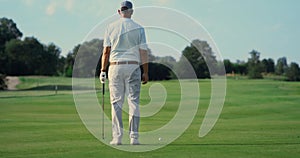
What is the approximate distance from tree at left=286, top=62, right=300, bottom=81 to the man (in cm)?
7051

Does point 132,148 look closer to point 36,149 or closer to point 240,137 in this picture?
point 36,149

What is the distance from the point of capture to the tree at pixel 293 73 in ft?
255

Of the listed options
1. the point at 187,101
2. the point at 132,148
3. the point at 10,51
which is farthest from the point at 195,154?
the point at 10,51

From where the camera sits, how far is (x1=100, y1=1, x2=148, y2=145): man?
980 cm

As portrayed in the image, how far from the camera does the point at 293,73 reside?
7825 cm

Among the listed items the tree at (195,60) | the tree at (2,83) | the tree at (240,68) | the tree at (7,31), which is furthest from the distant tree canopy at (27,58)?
the tree at (195,60)

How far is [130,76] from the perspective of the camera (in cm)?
983

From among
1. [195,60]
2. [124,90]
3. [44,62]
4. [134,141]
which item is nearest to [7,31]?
[44,62]

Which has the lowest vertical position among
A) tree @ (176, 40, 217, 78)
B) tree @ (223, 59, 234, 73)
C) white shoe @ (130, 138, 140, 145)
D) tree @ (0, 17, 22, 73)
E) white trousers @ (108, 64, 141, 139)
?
white shoe @ (130, 138, 140, 145)

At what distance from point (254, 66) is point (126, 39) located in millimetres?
76535

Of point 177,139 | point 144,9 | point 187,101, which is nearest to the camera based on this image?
point 177,139

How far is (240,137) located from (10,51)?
3838 inches

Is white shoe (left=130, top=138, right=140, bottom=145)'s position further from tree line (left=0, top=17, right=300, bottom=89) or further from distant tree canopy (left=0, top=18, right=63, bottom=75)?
distant tree canopy (left=0, top=18, right=63, bottom=75)

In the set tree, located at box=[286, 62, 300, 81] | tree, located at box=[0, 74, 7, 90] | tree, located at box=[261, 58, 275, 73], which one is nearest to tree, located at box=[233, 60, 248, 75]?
tree, located at box=[261, 58, 275, 73]
